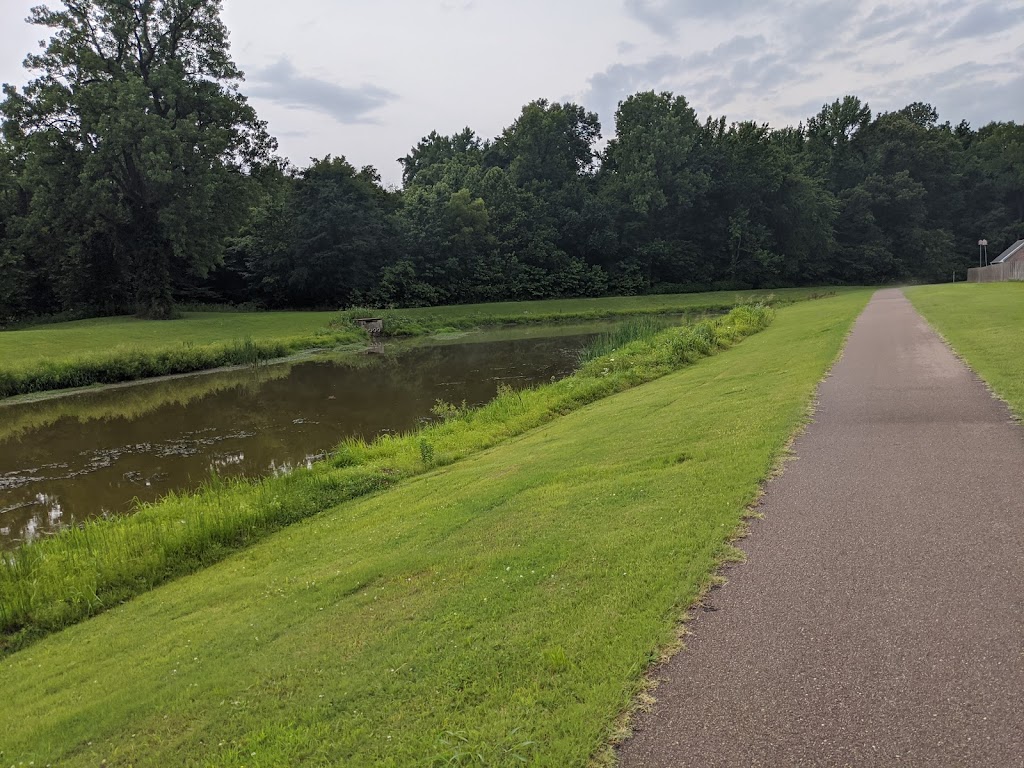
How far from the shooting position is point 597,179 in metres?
73.5

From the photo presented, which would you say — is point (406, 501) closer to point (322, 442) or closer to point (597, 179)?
point (322, 442)

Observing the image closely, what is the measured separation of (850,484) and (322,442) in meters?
11.9

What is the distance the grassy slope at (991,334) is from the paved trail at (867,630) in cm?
369

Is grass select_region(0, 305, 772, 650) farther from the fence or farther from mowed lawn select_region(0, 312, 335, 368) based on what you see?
the fence

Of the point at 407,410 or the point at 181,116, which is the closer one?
the point at 407,410

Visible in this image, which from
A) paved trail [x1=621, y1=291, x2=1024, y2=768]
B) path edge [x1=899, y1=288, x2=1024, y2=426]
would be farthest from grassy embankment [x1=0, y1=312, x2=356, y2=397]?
path edge [x1=899, y1=288, x2=1024, y2=426]

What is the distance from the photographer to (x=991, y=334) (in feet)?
52.3

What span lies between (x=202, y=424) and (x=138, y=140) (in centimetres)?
2693

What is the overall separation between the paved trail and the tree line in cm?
3958

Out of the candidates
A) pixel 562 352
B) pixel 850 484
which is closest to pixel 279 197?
pixel 562 352

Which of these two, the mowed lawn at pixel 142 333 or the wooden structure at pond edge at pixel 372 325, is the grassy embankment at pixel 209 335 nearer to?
the mowed lawn at pixel 142 333

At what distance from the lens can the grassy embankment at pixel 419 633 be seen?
3.83 m

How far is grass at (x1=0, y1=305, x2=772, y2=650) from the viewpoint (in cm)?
741

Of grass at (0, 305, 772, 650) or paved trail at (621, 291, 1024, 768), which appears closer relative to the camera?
paved trail at (621, 291, 1024, 768)
